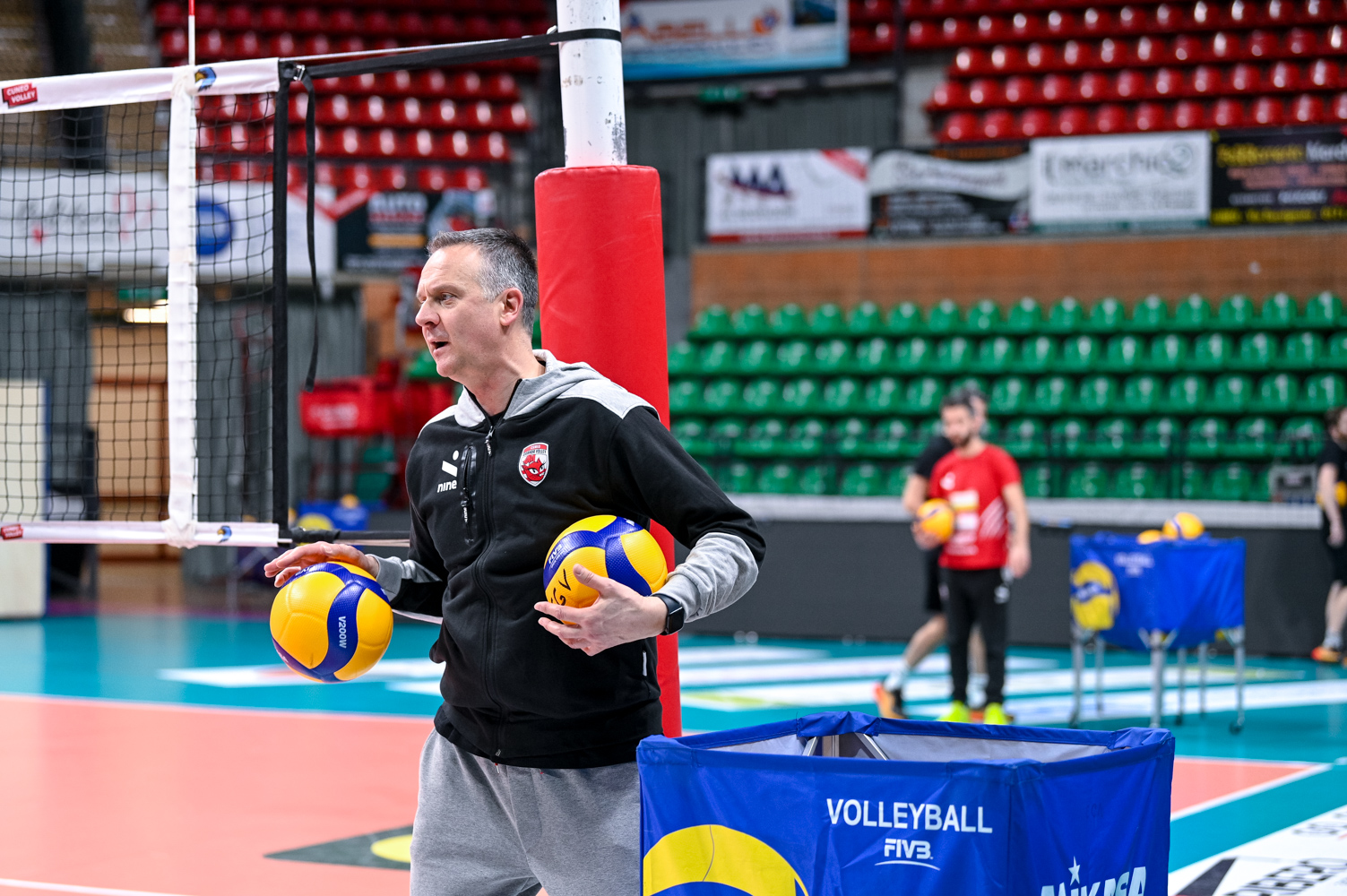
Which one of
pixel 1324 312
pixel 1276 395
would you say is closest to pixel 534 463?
pixel 1276 395

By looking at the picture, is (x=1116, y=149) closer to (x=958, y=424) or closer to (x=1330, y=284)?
(x=1330, y=284)

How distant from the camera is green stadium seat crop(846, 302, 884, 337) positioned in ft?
55.7

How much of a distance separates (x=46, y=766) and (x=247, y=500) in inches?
376

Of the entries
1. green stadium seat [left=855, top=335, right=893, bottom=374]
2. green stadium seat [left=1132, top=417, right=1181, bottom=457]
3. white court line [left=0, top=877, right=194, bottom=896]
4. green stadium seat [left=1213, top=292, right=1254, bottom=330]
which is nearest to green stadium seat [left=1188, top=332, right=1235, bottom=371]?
green stadium seat [left=1213, top=292, right=1254, bottom=330]

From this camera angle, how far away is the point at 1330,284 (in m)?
15.8

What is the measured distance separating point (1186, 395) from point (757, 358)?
15.4 ft

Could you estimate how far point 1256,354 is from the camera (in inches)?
603

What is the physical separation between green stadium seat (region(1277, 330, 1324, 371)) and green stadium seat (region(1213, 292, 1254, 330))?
47 centimetres

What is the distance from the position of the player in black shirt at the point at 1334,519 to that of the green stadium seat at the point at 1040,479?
104 inches

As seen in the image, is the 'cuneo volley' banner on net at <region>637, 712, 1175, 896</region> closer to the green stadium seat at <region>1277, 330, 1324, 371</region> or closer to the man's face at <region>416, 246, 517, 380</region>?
the man's face at <region>416, 246, 517, 380</region>

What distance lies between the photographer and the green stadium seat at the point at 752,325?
17406mm

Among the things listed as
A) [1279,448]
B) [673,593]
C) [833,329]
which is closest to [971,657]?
[1279,448]

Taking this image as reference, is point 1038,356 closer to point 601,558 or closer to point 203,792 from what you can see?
point 203,792

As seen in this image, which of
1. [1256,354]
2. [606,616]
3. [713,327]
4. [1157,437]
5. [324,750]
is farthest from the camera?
[713,327]
